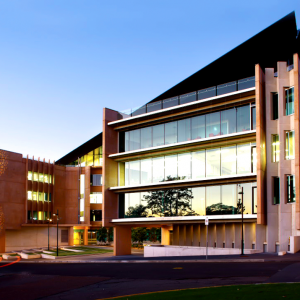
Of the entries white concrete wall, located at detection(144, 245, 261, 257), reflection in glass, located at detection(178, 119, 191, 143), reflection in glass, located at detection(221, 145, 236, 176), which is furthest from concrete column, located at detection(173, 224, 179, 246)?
reflection in glass, located at detection(178, 119, 191, 143)

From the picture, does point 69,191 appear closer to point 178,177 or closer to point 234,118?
point 178,177

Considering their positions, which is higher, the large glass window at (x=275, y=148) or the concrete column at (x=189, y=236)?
the large glass window at (x=275, y=148)

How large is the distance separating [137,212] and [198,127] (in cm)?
1214

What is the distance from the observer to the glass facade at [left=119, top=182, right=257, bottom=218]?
38719 millimetres

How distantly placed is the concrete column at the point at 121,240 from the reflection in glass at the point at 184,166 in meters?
11.6

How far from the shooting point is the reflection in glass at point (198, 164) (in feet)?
137

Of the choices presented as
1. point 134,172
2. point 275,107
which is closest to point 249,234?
point 275,107

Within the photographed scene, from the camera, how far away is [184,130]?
44031mm

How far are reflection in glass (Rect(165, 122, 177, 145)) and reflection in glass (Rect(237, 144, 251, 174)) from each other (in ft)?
25.8

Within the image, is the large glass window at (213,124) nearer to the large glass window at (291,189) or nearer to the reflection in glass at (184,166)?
the reflection in glass at (184,166)

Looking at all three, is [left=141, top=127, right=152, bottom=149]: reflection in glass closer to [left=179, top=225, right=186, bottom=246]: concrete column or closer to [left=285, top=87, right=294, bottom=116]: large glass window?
[left=179, top=225, right=186, bottom=246]: concrete column
